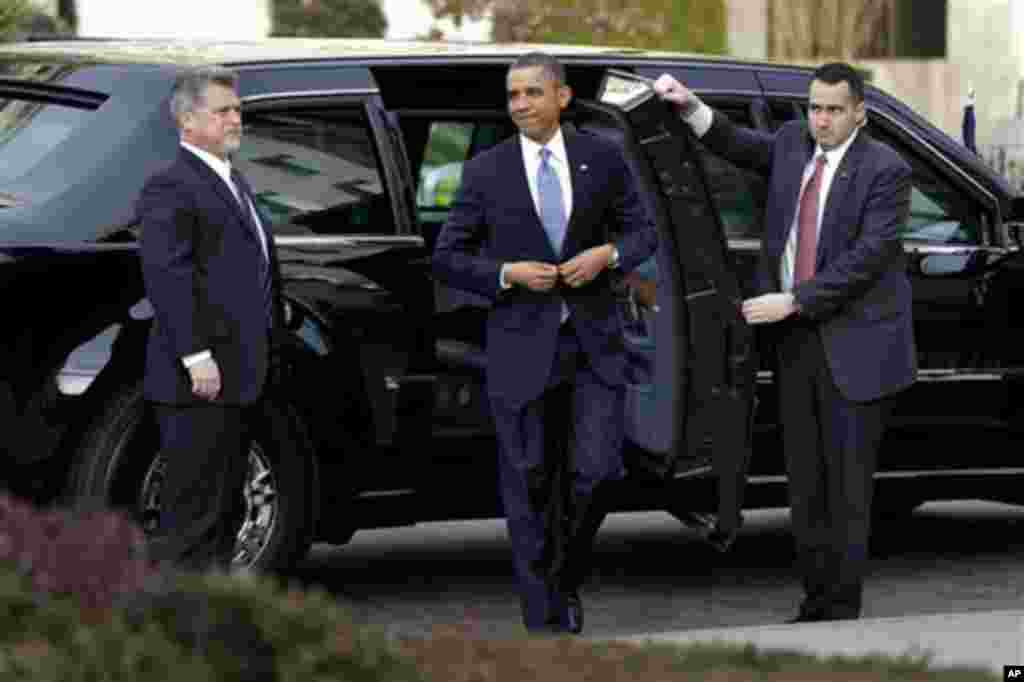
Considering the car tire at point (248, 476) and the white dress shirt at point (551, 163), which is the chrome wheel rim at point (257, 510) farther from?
the white dress shirt at point (551, 163)

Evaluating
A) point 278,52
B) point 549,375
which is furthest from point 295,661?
point 278,52

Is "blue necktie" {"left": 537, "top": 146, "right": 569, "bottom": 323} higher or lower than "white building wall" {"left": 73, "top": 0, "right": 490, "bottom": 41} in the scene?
higher

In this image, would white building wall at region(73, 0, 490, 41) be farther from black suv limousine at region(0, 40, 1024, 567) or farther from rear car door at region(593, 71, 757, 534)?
rear car door at region(593, 71, 757, 534)

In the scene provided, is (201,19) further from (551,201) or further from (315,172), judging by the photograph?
(551,201)

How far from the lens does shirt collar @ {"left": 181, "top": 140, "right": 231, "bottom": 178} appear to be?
8.02 metres

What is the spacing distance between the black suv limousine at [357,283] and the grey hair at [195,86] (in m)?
0.57

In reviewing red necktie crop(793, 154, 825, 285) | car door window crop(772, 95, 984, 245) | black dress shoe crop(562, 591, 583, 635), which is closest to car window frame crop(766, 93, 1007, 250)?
car door window crop(772, 95, 984, 245)

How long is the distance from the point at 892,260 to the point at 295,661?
4.31 metres

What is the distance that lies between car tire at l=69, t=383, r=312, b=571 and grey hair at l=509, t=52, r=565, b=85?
1222 millimetres

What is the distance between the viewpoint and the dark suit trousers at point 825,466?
8.98 metres

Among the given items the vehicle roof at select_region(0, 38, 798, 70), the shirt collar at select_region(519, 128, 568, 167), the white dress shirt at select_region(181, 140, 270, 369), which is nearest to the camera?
the white dress shirt at select_region(181, 140, 270, 369)

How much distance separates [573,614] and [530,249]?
3.57 feet

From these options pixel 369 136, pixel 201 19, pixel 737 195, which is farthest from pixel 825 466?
pixel 201 19

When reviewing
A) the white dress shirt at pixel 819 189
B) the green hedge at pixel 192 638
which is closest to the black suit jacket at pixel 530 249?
the white dress shirt at pixel 819 189
